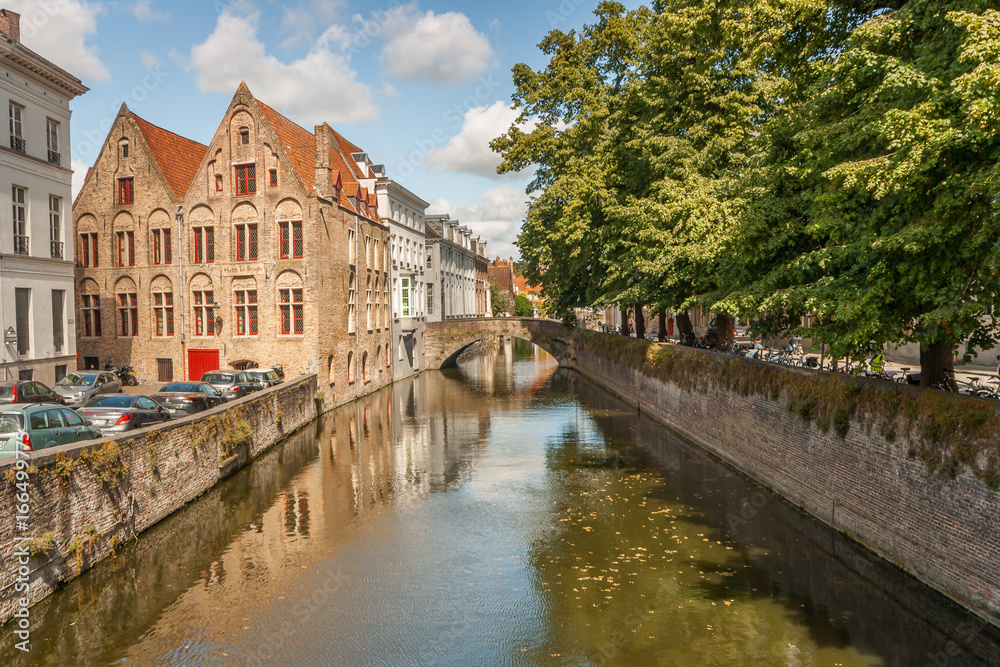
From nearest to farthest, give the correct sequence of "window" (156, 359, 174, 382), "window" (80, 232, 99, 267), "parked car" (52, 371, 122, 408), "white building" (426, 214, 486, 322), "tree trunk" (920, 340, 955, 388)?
"tree trunk" (920, 340, 955, 388)
"parked car" (52, 371, 122, 408)
"window" (156, 359, 174, 382)
"window" (80, 232, 99, 267)
"white building" (426, 214, 486, 322)

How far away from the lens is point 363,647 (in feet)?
33.8

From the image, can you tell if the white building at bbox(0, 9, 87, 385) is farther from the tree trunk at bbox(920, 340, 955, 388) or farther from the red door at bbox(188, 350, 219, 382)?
the tree trunk at bbox(920, 340, 955, 388)

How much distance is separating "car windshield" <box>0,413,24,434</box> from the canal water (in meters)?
3.02

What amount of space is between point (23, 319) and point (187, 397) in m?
8.11

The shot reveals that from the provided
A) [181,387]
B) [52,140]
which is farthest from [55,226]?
[181,387]

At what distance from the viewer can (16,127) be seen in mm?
24156

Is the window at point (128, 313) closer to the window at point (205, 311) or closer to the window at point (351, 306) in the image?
the window at point (205, 311)

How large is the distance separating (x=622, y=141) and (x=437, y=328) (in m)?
27.5

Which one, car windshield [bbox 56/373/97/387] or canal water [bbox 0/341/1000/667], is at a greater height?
car windshield [bbox 56/373/97/387]

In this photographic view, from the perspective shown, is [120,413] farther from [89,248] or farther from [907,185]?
[89,248]

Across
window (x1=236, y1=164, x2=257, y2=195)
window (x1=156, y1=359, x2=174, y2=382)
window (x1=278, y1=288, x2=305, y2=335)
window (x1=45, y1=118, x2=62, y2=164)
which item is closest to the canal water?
window (x1=278, y1=288, x2=305, y2=335)

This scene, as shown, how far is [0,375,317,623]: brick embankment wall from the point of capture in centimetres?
1054

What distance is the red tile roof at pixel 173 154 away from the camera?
34406 millimetres

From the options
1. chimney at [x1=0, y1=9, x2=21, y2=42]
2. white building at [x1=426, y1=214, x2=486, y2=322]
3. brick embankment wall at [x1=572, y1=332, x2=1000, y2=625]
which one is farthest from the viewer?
white building at [x1=426, y1=214, x2=486, y2=322]
